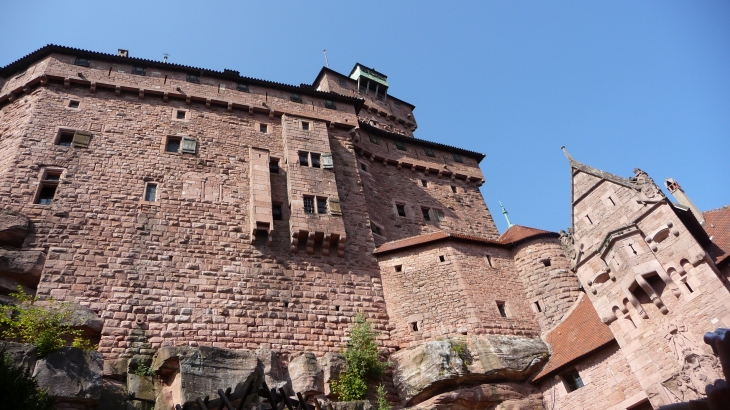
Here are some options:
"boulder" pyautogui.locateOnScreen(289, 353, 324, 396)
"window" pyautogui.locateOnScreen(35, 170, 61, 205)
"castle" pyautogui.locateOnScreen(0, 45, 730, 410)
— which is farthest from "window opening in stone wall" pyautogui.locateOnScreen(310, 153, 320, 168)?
"window" pyautogui.locateOnScreen(35, 170, 61, 205)

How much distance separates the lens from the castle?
14.3 m

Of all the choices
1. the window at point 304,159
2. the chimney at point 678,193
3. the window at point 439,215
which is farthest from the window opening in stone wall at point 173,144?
the chimney at point 678,193

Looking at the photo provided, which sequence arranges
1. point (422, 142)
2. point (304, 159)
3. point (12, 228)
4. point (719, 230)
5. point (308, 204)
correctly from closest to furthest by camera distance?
point (719, 230) → point (12, 228) → point (308, 204) → point (304, 159) → point (422, 142)

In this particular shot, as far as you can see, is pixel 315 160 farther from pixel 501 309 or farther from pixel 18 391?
pixel 18 391

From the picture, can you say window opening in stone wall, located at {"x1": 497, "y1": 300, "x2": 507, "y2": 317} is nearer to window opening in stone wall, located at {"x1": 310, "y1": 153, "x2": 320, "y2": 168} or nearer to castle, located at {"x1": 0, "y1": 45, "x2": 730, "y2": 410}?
castle, located at {"x1": 0, "y1": 45, "x2": 730, "y2": 410}

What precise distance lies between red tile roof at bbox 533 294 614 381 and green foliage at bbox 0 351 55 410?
1443 cm

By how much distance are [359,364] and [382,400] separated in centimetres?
136

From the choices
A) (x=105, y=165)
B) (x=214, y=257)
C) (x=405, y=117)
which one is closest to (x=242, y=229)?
(x=214, y=257)

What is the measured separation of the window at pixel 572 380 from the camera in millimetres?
16380

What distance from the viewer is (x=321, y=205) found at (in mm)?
20500

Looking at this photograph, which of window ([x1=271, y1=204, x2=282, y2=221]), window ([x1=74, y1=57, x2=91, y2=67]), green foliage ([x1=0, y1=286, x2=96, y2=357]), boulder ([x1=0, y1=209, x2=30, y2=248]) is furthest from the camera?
window ([x1=74, y1=57, x2=91, y2=67])

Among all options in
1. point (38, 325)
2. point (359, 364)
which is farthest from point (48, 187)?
point (359, 364)

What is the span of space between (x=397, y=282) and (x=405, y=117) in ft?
82.0

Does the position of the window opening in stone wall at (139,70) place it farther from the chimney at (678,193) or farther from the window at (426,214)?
the chimney at (678,193)
